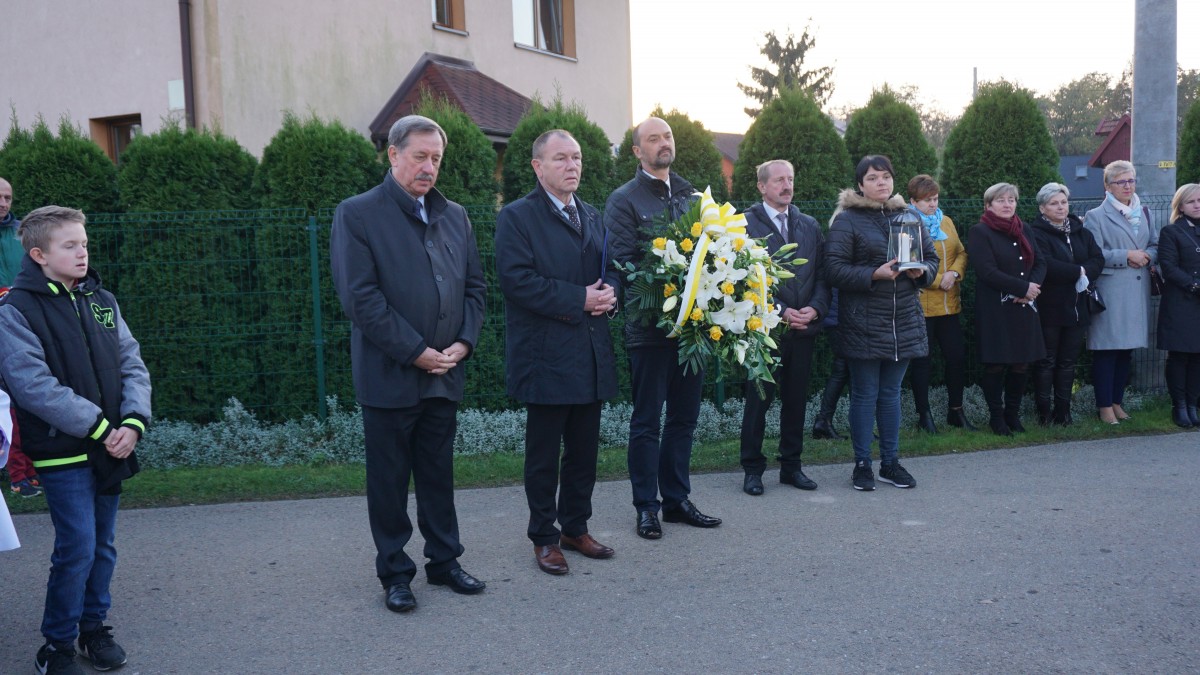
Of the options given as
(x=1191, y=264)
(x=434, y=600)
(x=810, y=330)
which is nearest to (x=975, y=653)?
(x=434, y=600)

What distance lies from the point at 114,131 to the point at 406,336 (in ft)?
36.7

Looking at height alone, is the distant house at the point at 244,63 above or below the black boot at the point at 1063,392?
above

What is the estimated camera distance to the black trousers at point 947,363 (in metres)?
8.40

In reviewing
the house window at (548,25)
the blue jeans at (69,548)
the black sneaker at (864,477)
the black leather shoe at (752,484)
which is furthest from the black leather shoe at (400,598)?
the house window at (548,25)

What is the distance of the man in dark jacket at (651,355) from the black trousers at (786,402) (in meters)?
0.84

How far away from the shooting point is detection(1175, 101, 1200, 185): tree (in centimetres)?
1103

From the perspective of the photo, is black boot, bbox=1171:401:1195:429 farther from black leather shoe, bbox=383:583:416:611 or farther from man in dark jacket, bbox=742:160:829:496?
black leather shoe, bbox=383:583:416:611

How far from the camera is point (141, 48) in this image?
41.7 feet

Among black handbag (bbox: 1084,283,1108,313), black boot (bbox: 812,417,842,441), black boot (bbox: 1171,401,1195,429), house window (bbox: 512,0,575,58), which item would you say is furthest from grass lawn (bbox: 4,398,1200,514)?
house window (bbox: 512,0,575,58)

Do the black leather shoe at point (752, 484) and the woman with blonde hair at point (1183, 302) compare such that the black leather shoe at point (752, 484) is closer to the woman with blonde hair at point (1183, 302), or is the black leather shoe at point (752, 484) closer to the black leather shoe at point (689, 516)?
the black leather shoe at point (689, 516)

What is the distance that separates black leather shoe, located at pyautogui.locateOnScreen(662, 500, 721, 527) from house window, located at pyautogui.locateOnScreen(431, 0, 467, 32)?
486 inches

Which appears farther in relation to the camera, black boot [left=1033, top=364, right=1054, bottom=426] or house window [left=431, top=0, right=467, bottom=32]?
house window [left=431, top=0, right=467, bottom=32]

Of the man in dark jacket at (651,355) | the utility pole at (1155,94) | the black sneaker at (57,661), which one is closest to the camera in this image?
the black sneaker at (57,661)

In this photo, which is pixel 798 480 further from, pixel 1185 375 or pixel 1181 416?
pixel 1185 375
